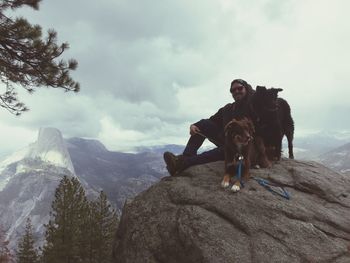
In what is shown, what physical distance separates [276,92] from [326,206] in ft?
10.8

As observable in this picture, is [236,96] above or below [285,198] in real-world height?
above

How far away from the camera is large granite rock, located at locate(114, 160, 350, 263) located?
7.23 m

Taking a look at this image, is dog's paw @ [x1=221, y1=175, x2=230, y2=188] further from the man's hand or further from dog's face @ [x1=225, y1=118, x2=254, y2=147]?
the man's hand

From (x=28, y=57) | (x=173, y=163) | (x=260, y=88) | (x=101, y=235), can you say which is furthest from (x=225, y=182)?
(x=101, y=235)

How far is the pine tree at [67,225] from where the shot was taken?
3681 cm

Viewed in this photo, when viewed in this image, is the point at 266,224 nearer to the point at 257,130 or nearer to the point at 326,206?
the point at 326,206

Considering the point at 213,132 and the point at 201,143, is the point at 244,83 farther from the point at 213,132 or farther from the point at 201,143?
the point at 201,143

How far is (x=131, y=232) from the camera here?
9.33 m

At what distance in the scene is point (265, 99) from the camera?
388 inches

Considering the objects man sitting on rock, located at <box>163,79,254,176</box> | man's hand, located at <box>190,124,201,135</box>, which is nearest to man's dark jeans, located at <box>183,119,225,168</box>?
man sitting on rock, located at <box>163,79,254,176</box>

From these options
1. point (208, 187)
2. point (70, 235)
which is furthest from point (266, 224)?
point (70, 235)

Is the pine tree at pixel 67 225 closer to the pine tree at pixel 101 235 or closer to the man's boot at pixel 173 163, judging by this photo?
the pine tree at pixel 101 235

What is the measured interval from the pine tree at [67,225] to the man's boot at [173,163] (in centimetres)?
2968

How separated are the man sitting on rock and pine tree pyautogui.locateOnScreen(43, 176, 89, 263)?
29799 mm
